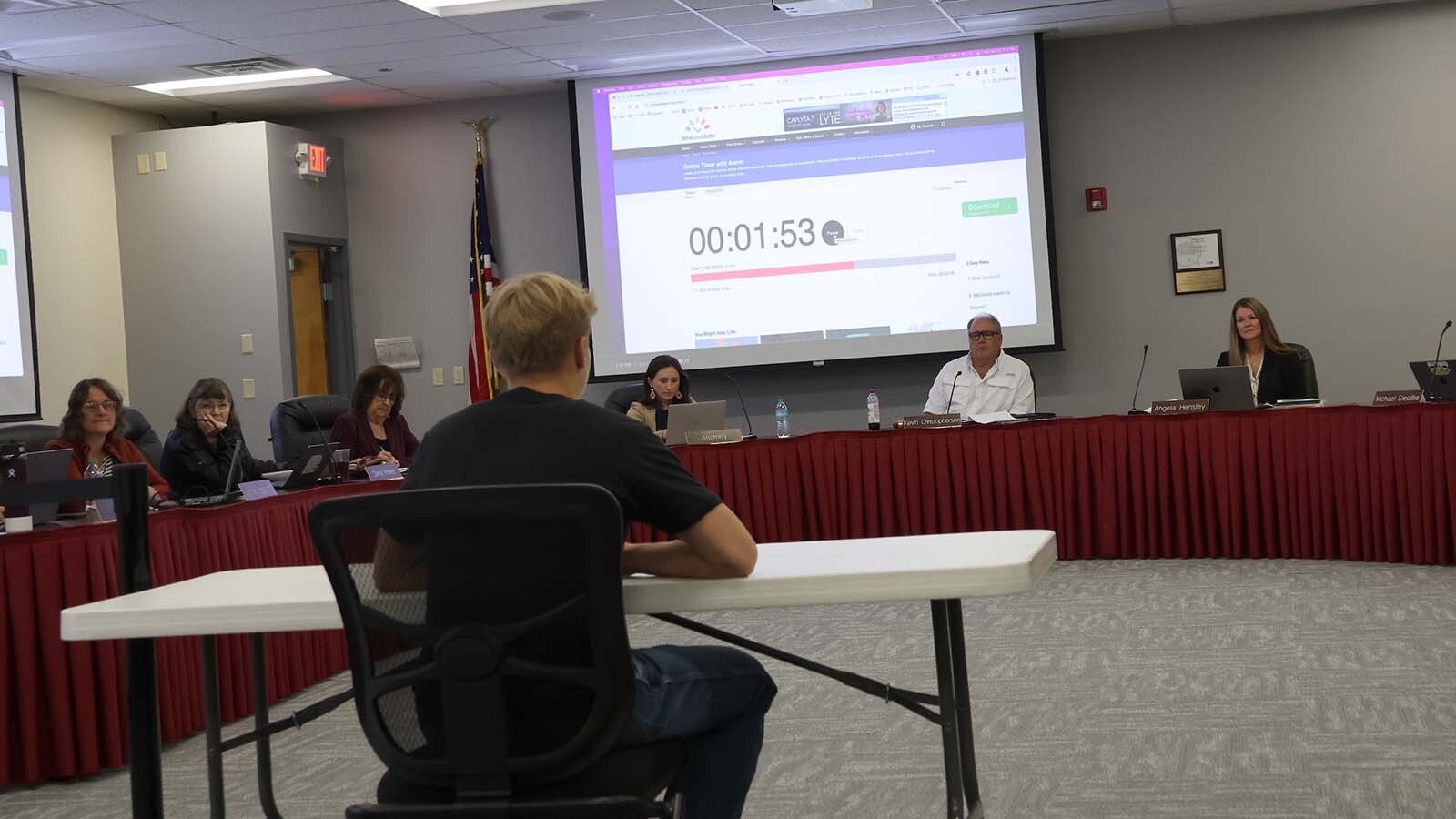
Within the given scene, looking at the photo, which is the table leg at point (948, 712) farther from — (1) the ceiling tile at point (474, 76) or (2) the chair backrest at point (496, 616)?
(1) the ceiling tile at point (474, 76)

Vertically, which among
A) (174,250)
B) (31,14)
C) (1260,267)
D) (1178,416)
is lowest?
(1178,416)

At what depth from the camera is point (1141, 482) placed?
6160 mm

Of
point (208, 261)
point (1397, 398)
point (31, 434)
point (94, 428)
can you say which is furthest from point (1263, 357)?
point (208, 261)

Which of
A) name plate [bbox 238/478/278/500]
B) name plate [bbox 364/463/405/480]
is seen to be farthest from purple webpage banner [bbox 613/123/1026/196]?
name plate [bbox 238/478/278/500]

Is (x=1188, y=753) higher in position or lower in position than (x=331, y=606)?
lower

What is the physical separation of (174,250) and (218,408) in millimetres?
3126

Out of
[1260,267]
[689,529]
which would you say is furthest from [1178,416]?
[689,529]

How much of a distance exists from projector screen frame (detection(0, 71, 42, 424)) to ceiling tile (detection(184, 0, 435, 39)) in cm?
134

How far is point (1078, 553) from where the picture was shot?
248 inches

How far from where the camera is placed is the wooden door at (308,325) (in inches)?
343

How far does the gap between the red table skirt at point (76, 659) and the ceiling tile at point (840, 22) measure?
4226 millimetres

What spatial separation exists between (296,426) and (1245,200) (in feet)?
17.1

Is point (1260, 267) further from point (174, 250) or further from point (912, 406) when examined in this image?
point (174, 250)

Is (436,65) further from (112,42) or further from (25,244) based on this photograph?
(25,244)
